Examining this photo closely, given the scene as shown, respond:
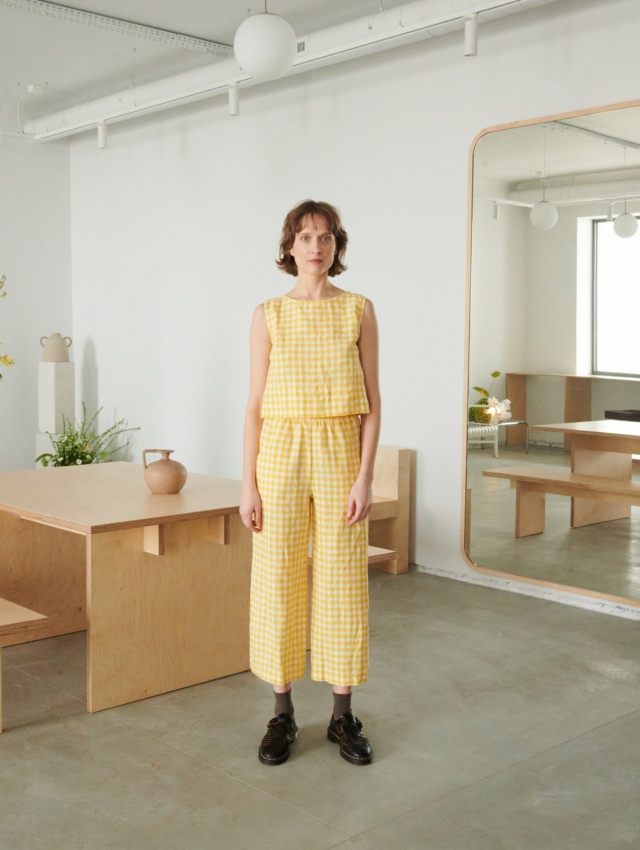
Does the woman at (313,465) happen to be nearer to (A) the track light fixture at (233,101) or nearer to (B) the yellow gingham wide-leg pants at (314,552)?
(B) the yellow gingham wide-leg pants at (314,552)

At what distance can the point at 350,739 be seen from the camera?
289 centimetres

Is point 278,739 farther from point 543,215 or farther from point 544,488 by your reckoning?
point 543,215

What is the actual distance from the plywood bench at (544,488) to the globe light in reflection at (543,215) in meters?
1.15

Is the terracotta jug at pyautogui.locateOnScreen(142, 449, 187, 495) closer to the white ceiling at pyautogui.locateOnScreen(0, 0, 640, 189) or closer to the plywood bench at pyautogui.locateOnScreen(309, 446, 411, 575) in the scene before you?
the plywood bench at pyautogui.locateOnScreen(309, 446, 411, 575)

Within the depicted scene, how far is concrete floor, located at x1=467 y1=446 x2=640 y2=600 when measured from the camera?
4445 millimetres

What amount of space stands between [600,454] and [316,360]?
2.22 meters

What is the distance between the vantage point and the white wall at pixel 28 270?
298 inches

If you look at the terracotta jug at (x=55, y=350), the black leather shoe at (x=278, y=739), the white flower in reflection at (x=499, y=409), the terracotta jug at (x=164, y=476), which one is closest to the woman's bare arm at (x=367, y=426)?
the black leather shoe at (x=278, y=739)

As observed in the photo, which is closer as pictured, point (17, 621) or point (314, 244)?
point (314, 244)

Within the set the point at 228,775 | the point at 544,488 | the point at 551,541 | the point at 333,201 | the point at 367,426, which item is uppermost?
the point at 333,201

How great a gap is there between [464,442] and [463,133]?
5.10 ft

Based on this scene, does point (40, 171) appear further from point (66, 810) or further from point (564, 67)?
point (66, 810)

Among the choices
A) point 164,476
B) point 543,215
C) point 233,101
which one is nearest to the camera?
point 164,476

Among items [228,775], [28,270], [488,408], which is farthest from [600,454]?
[28,270]
